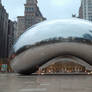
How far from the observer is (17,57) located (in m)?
11.4

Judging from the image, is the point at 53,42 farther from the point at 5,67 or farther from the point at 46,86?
the point at 5,67

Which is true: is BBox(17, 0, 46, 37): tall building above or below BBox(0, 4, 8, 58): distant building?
above

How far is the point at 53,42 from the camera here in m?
10.7

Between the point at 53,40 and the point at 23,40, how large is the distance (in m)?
1.60

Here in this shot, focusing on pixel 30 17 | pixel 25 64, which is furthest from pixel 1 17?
pixel 25 64

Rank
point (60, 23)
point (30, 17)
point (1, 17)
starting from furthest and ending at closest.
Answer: point (30, 17) → point (1, 17) → point (60, 23)

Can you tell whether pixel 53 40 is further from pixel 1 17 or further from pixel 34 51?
pixel 1 17

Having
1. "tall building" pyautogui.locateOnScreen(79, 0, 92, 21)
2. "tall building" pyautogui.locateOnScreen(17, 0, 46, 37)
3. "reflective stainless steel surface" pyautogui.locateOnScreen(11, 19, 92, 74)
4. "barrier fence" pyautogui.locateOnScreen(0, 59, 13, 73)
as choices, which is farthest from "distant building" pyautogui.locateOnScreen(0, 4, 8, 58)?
"reflective stainless steel surface" pyautogui.locateOnScreen(11, 19, 92, 74)

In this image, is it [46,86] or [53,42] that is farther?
[53,42]

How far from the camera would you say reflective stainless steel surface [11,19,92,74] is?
10.7m

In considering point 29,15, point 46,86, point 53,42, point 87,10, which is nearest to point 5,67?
point 53,42

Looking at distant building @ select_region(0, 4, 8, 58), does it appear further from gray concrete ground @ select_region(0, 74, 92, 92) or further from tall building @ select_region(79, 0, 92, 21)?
→ gray concrete ground @ select_region(0, 74, 92, 92)

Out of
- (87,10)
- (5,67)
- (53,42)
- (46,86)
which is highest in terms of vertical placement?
(87,10)

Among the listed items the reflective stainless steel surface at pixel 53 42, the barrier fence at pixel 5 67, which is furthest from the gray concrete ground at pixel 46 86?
the barrier fence at pixel 5 67
